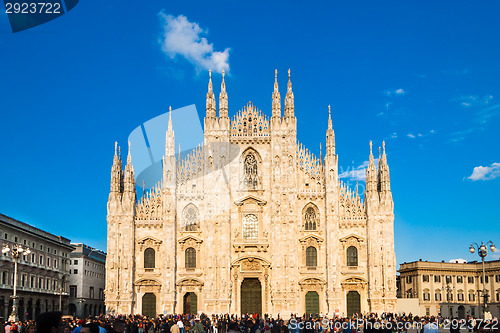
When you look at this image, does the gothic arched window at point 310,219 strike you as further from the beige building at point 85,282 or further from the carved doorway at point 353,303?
the beige building at point 85,282

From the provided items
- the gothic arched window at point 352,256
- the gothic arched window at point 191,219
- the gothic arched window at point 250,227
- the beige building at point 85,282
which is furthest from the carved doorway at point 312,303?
the beige building at point 85,282

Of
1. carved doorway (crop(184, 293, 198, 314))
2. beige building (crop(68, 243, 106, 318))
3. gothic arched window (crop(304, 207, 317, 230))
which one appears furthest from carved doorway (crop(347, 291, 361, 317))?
beige building (crop(68, 243, 106, 318))

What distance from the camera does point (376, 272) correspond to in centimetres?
5275

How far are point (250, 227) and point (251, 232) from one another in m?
0.48

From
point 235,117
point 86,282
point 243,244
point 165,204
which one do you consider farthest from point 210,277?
point 86,282

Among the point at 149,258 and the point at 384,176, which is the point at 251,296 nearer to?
the point at 149,258

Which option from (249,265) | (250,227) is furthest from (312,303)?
(250,227)

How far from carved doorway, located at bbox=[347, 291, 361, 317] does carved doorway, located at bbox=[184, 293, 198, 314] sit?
45.9ft

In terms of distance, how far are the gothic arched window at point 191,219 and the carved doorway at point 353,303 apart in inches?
610

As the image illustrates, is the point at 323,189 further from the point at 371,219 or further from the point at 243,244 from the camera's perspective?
the point at 243,244

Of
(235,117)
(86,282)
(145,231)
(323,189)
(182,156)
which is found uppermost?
(235,117)

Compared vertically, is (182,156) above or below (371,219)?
above

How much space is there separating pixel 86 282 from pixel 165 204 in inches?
1373

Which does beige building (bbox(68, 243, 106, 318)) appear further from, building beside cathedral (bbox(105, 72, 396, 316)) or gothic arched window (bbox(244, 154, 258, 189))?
gothic arched window (bbox(244, 154, 258, 189))
